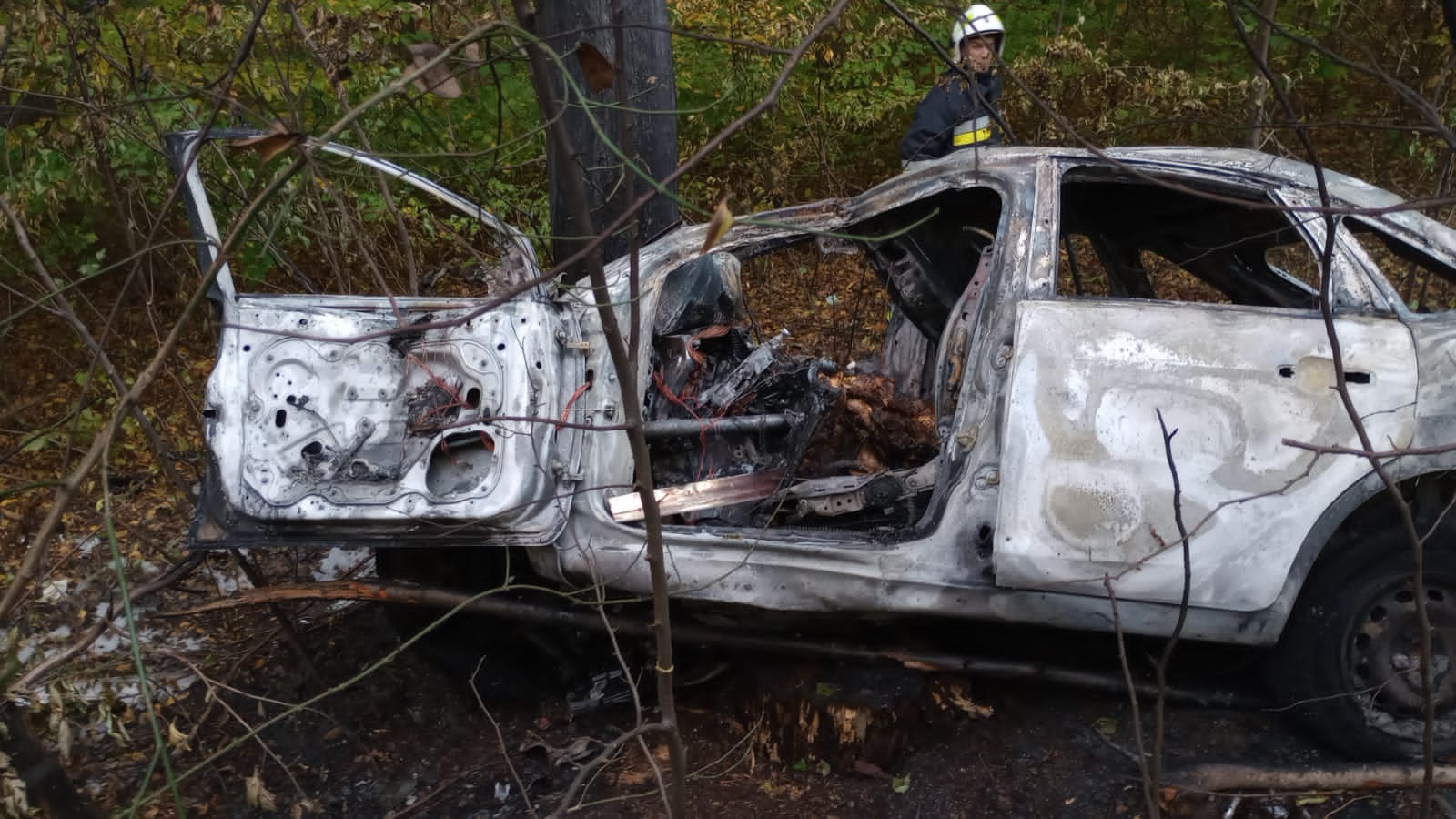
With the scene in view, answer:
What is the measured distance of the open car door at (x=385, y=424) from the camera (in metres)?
3.46

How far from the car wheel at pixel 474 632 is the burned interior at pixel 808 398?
0.72m

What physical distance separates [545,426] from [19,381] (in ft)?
15.9

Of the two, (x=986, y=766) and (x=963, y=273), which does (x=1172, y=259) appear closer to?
(x=963, y=273)

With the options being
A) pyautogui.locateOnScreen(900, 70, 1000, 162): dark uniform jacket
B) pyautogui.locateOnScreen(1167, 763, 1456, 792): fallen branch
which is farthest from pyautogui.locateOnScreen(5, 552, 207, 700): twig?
pyautogui.locateOnScreen(900, 70, 1000, 162): dark uniform jacket

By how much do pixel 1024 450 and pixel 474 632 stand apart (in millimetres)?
2133

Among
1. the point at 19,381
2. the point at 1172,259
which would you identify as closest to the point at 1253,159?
the point at 1172,259

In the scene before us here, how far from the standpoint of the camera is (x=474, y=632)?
4160mm

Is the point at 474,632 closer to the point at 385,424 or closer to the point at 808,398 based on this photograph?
the point at 385,424

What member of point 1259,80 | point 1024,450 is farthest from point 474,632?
point 1259,80

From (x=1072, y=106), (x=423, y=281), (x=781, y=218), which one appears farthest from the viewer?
(x=1072, y=106)

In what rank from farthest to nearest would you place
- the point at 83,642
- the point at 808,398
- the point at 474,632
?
the point at 808,398 → the point at 474,632 → the point at 83,642

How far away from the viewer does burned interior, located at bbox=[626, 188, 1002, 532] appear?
160 inches

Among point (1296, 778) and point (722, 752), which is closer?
point (1296, 778)

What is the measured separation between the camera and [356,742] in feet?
13.1
